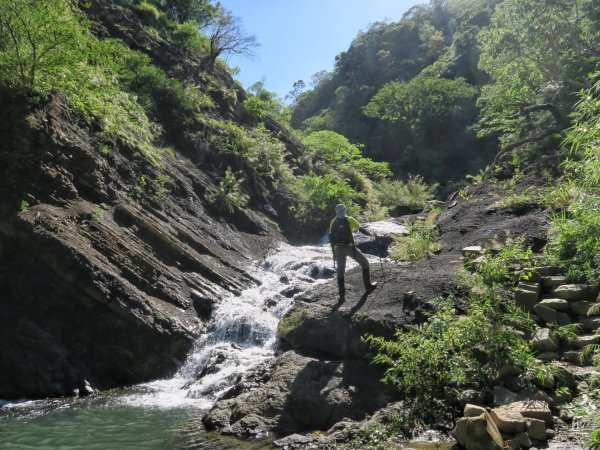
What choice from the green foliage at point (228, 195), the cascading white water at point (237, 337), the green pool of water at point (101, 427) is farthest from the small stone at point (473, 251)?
the green foliage at point (228, 195)

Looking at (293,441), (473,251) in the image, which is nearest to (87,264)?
(293,441)

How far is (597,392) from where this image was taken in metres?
5.64

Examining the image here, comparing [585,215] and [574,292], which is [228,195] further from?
[585,215]

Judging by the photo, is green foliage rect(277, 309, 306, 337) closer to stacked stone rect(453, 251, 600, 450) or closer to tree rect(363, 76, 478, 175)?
stacked stone rect(453, 251, 600, 450)

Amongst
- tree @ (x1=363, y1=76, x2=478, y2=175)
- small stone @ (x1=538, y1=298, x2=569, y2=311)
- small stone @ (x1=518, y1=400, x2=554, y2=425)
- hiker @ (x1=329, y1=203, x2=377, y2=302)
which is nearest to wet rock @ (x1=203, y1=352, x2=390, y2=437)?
hiker @ (x1=329, y1=203, x2=377, y2=302)

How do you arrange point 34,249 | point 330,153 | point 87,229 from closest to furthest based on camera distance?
point 34,249 → point 87,229 → point 330,153

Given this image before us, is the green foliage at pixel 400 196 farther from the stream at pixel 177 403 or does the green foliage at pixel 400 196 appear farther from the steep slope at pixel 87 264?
the steep slope at pixel 87 264

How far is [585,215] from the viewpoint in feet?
21.9

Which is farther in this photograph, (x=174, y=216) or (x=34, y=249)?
(x=174, y=216)

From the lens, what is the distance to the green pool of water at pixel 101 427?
7.41 meters

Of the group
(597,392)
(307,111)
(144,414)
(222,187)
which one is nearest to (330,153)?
(222,187)

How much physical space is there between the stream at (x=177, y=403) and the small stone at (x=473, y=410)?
2887mm

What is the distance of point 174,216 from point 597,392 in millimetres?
13956

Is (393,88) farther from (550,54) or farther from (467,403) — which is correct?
(467,403)
